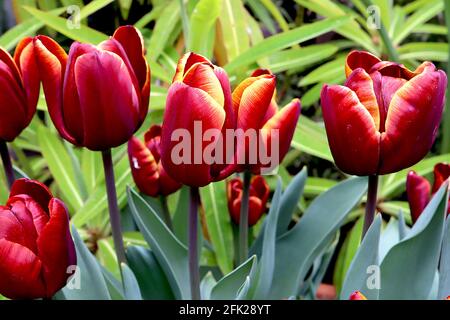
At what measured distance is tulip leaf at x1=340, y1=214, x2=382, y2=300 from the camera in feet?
1.24

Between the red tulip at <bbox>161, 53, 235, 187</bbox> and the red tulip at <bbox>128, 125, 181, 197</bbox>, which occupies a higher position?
the red tulip at <bbox>161, 53, 235, 187</bbox>

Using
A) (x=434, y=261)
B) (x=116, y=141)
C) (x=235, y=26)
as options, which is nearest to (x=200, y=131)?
(x=116, y=141)

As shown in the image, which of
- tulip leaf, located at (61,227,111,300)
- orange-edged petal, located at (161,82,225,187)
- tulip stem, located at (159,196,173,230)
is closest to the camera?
orange-edged petal, located at (161,82,225,187)

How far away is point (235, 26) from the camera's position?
725mm

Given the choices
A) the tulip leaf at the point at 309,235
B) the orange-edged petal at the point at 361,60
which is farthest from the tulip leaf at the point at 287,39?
the orange-edged petal at the point at 361,60

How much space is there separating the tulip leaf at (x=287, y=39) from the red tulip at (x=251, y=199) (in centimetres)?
14

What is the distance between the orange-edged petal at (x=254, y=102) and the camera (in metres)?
0.34

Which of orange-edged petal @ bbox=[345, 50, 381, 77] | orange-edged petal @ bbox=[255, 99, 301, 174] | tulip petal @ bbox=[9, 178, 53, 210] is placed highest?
orange-edged petal @ bbox=[345, 50, 381, 77]

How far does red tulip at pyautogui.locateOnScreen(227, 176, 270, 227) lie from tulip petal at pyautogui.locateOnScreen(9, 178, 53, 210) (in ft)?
0.71

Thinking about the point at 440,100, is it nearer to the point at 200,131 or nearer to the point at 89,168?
the point at 200,131

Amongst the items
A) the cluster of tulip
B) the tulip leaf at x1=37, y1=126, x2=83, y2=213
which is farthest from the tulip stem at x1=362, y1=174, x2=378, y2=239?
the tulip leaf at x1=37, y1=126, x2=83, y2=213

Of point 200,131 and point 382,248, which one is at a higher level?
point 200,131

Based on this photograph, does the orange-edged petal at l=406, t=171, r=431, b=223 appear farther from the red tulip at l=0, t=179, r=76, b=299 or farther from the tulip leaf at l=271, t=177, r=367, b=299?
the red tulip at l=0, t=179, r=76, b=299
